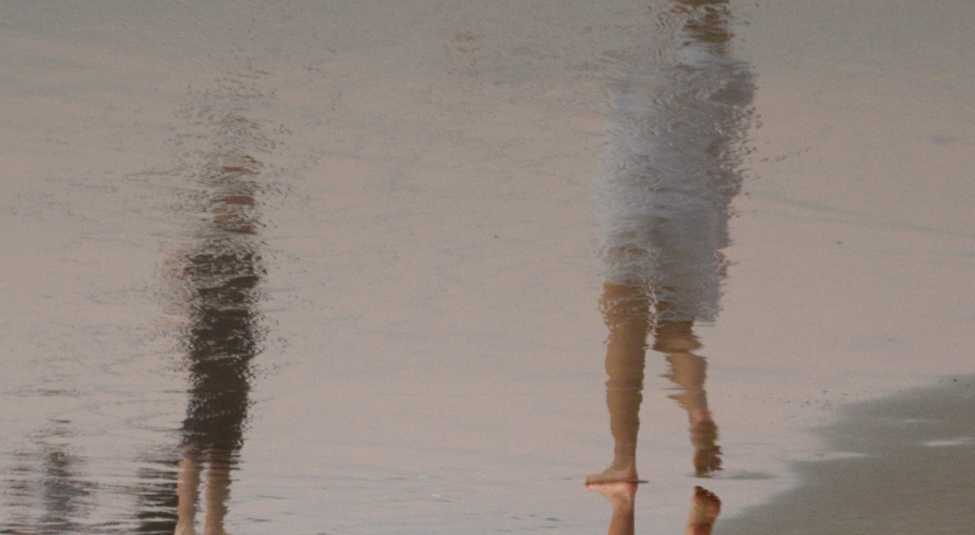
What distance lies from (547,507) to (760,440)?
0.56 meters

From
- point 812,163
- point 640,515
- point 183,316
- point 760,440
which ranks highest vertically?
point 812,163

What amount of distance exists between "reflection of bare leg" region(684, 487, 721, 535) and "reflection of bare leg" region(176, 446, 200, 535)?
1.20 meters

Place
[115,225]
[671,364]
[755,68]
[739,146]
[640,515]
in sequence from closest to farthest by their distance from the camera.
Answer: [755,68]
[739,146]
[115,225]
[671,364]
[640,515]

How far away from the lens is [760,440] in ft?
7.16

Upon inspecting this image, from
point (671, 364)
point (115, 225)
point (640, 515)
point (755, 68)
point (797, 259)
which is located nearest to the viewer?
point (755, 68)

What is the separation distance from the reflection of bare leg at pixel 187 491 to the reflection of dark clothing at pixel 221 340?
0.31 feet

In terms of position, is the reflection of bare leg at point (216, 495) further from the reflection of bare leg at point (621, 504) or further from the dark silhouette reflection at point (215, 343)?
the reflection of bare leg at point (621, 504)

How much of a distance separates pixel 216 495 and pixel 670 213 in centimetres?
153

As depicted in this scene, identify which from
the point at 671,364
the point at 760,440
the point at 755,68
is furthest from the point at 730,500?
the point at 755,68

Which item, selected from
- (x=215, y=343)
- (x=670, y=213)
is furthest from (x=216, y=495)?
(x=670, y=213)

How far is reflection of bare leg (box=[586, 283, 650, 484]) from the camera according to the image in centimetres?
161

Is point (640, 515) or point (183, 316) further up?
point (183, 316)

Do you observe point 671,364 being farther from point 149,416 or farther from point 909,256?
point 149,416

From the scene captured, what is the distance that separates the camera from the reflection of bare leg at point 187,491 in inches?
87.5
